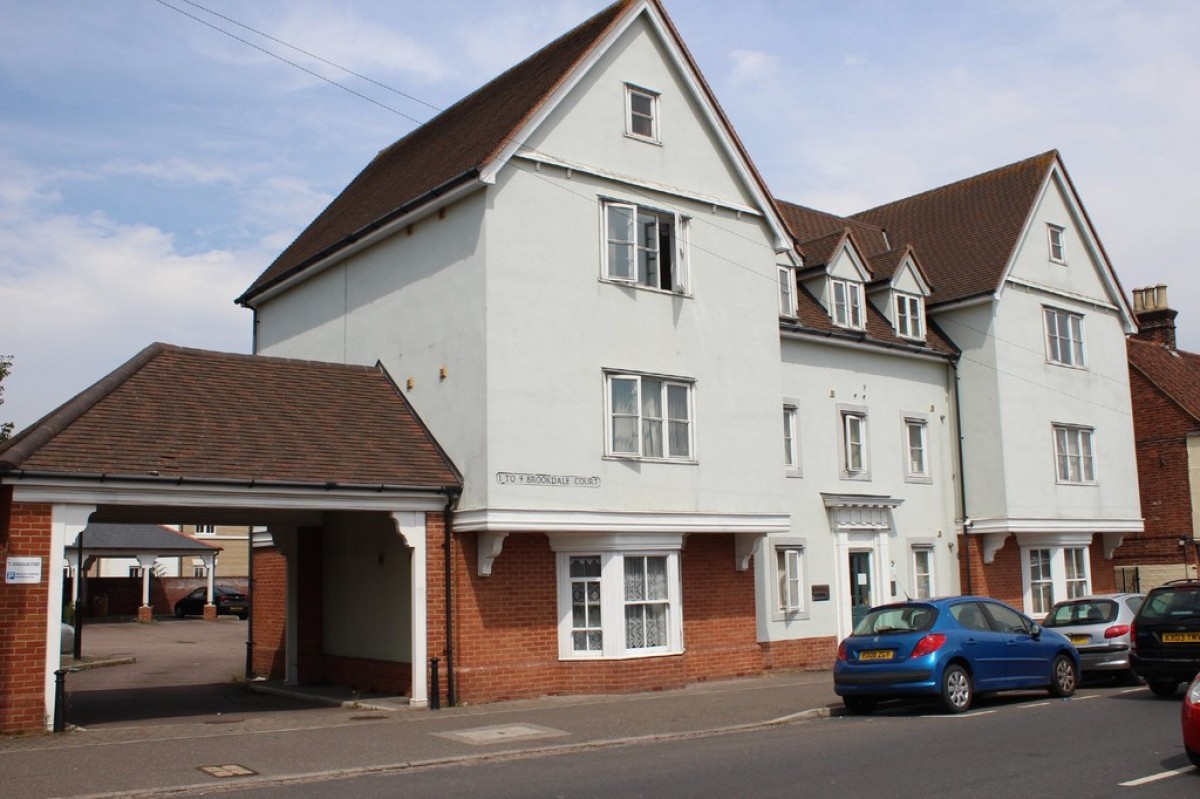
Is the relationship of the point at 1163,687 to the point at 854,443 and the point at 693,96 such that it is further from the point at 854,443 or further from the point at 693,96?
the point at 693,96

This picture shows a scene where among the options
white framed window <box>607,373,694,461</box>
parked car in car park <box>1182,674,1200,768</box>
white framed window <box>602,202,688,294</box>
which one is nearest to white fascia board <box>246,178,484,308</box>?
white framed window <box>602,202,688,294</box>

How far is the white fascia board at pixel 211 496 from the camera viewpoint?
13.9 meters

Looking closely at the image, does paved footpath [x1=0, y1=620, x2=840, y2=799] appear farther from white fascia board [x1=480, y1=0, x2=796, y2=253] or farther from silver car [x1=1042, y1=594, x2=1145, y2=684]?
white fascia board [x1=480, y1=0, x2=796, y2=253]

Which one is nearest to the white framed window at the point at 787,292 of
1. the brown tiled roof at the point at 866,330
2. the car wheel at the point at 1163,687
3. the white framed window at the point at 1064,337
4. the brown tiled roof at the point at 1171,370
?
the brown tiled roof at the point at 866,330

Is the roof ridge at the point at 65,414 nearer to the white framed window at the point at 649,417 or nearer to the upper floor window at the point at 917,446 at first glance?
the white framed window at the point at 649,417

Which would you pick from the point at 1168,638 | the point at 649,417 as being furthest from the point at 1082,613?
the point at 649,417

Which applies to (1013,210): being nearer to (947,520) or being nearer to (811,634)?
(947,520)

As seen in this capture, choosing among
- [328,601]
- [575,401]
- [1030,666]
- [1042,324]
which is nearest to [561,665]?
[575,401]

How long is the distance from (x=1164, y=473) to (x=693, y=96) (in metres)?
20.0

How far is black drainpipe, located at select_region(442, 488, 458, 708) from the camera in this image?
55.5ft

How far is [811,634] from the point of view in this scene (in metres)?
22.6

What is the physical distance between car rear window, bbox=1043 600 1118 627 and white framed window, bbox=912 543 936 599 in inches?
200

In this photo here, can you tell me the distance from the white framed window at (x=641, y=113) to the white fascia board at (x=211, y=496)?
710cm

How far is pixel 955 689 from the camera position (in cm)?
1501
